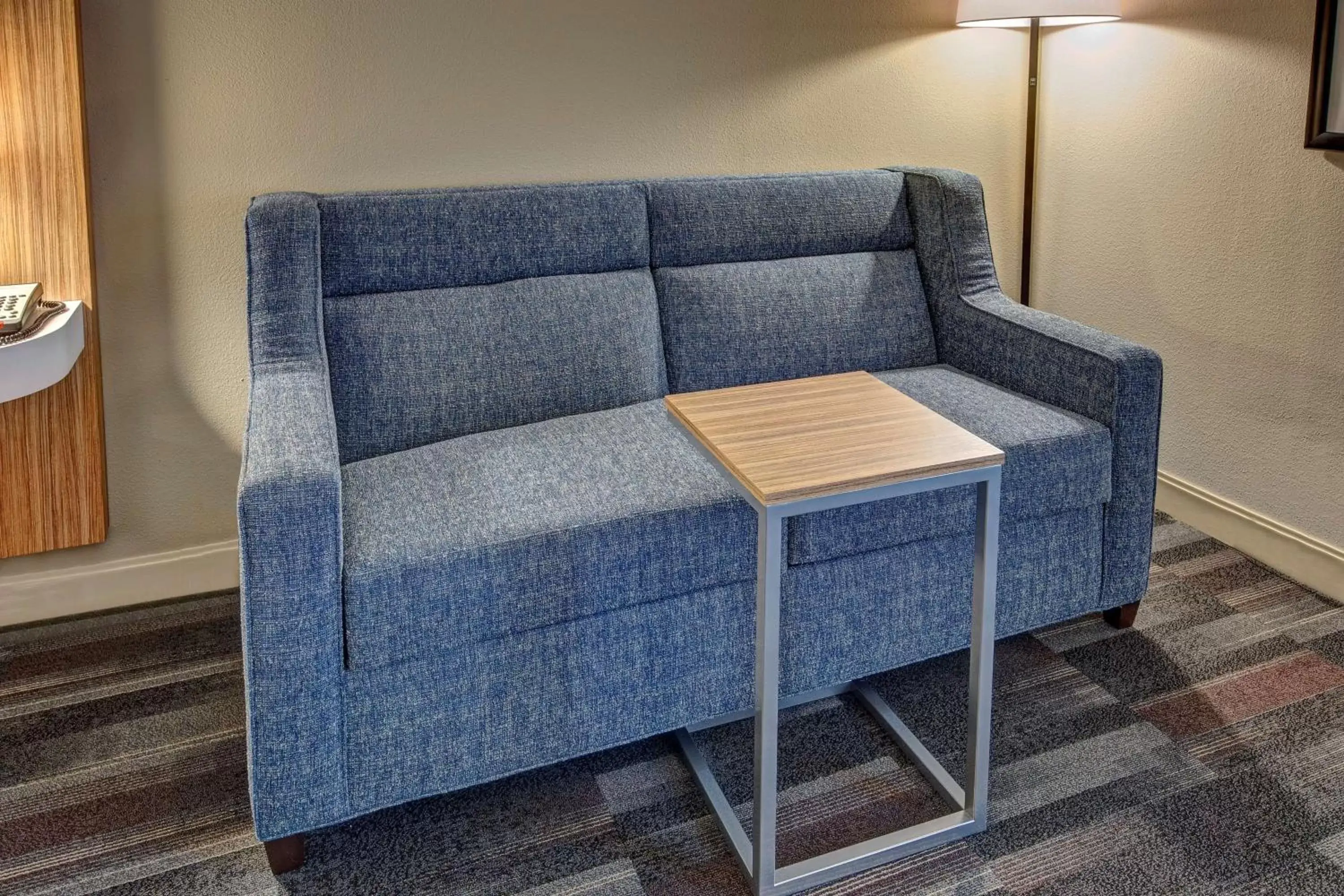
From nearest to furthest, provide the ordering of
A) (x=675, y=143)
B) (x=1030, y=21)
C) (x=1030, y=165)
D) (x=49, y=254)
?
(x=49, y=254), (x=675, y=143), (x=1030, y=21), (x=1030, y=165)


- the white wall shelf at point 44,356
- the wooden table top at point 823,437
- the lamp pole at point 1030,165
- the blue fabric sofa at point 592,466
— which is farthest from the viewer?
the lamp pole at point 1030,165

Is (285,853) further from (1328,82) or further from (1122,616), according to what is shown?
(1328,82)

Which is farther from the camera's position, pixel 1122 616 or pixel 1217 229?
pixel 1217 229

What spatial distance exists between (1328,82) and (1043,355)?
1.96 feet

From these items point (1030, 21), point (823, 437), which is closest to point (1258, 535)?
point (1030, 21)

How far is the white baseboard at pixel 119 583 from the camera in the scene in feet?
6.01

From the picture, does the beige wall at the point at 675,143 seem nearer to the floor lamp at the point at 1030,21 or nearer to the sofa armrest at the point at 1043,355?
the floor lamp at the point at 1030,21

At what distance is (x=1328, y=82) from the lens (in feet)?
5.56

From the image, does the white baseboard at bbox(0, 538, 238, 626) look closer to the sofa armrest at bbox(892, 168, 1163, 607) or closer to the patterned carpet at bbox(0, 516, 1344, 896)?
the patterned carpet at bbox(0, 516, 1344, 896)

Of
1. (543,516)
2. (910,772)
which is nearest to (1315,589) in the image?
(910,772)

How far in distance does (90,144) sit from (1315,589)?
2143 mm

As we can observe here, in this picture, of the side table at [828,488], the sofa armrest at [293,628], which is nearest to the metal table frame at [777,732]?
the side table at [828,488]

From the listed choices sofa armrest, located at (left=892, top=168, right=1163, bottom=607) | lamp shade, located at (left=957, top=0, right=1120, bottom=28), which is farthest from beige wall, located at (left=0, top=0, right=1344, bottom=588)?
sofa armrest, located at (left=892, top=168, right=1163, bottom=607)

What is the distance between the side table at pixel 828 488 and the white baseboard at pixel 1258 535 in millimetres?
910
